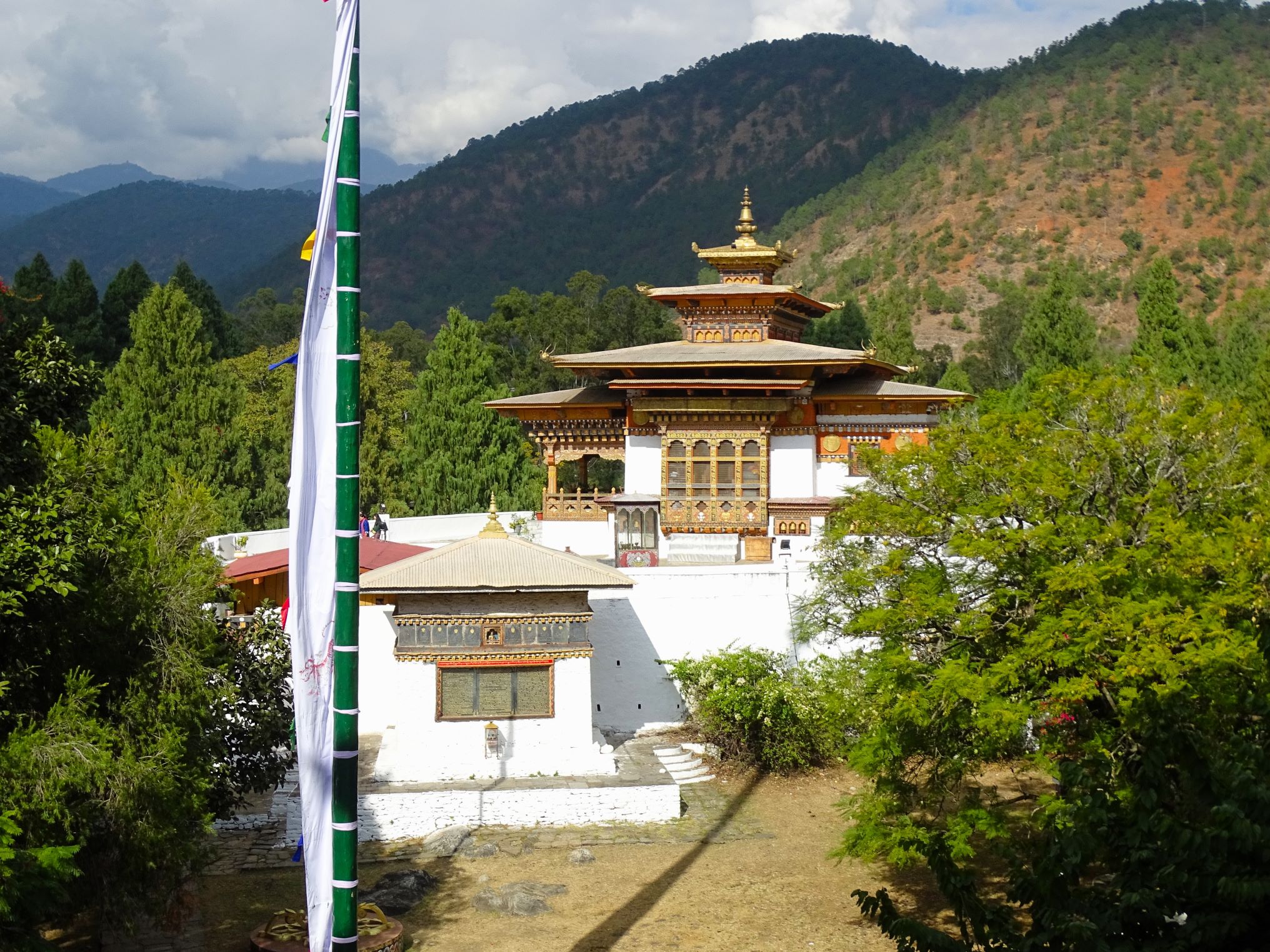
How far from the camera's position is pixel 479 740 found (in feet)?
56.9

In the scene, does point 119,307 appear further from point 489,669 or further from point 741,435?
point 489,669

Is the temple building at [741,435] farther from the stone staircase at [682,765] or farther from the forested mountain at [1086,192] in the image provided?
the forested mountain at [1086,192]

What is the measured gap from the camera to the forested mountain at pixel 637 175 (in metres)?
112

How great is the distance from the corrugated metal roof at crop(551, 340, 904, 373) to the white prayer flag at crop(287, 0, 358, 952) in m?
Answer: 19.0

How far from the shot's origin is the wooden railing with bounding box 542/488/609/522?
28953 millimetres

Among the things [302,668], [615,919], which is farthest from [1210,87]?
[302,668]

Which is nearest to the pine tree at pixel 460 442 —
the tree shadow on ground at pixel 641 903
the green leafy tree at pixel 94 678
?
the tree shadow on ground at pixel 641 903

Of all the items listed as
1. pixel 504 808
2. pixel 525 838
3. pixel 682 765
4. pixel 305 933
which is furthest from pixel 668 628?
pixel 305 933

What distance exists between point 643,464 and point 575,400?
7.75ft

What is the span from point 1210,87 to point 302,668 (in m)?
87.5

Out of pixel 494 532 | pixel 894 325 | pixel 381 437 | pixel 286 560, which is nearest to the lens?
pixel 494 532

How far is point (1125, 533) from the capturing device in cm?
1310

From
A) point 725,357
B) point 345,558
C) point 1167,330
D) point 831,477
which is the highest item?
point 1167,330

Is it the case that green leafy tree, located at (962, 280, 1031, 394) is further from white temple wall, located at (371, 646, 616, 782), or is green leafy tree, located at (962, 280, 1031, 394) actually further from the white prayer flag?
the white prayer flag
